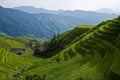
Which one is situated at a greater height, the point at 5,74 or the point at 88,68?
the point at 88,68

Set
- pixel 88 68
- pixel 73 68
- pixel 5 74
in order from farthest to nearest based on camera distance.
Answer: pixel 5 74 → pixel 73 68 → pixel 88 68

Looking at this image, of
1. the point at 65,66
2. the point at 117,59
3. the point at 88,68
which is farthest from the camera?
the point at 65,66

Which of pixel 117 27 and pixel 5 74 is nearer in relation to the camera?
pixel 117 27

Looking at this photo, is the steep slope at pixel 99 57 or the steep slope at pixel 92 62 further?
the steep slope at pixel 92 62

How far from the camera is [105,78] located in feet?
328

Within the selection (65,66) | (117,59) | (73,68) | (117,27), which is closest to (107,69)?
(117,59)

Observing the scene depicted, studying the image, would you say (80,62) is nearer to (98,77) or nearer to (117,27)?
(98,77)

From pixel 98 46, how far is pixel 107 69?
3271 centimetres

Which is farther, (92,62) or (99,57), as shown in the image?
(99,57)

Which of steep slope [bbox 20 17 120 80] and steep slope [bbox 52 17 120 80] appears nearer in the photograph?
steep slope [bbox 52 17 120 80]

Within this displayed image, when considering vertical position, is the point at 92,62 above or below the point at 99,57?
below

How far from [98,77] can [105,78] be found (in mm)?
3533

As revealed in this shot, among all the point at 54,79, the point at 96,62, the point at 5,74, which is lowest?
the point at 5,74

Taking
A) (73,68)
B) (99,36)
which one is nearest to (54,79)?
(73,68)
